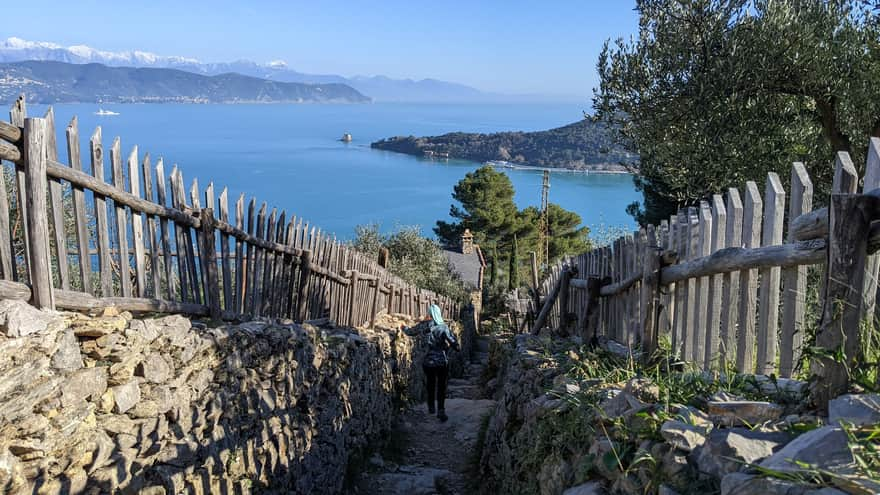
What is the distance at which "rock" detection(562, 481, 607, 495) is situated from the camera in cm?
364

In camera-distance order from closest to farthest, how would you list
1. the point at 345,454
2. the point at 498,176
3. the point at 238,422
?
the point at 238,422, the point at 345,454, the point at 498,176

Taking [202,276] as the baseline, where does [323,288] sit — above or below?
below

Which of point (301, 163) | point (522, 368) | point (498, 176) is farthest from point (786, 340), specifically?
point (301, 163)

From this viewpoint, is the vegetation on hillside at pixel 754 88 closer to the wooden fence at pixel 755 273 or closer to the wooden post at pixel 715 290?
the wooden fence at pixel 755 273

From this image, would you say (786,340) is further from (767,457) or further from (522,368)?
(522,368)

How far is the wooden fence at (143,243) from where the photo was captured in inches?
176

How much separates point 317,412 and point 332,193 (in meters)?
112

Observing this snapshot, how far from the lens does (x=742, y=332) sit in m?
4.26

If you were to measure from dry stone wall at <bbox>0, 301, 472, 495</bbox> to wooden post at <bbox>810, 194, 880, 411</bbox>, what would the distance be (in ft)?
13.7

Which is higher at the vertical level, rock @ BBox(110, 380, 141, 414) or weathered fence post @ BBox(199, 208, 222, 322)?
weathered fence post @ BBox(199, 208, 222, 322)

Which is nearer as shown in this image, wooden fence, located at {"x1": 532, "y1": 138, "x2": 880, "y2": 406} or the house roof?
wooden fence, located at {"x1": 532, "y1": 138, "x2": 880, "y2": 406}

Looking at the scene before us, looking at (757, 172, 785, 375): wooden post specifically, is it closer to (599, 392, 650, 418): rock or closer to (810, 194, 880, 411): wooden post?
(810, 194, 880, 411): wooden post

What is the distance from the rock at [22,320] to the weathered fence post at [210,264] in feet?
8.11

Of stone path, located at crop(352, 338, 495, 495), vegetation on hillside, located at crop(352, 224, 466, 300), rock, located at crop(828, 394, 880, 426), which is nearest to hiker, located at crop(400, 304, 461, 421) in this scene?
stone path, located at crop(352, 338, 495, 495)
